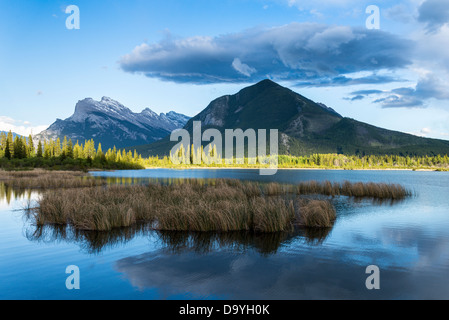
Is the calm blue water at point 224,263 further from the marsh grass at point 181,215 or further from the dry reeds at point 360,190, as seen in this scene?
the dry reeds at point 360,190

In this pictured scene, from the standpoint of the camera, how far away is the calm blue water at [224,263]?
952cm

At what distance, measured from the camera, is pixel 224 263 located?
12031mm

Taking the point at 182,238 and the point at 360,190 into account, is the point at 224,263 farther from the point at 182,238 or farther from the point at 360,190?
the point at 360,190

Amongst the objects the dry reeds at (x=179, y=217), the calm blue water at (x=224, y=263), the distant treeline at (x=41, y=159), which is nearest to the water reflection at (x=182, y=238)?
the calm blue water at (x=224, y=263)

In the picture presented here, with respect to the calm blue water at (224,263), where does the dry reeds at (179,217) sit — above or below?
above

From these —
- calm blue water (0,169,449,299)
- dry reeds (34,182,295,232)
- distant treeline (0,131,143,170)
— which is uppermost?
distant treeline (0,131,143,170)

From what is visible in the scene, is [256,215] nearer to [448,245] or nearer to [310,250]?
[310,250]

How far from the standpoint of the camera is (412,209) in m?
28.2

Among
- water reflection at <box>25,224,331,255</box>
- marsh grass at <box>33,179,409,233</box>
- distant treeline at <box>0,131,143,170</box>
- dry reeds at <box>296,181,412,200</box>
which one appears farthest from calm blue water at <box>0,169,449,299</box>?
distant treeline at <box>0,131,143,170</box>

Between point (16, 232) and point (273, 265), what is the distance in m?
14.7

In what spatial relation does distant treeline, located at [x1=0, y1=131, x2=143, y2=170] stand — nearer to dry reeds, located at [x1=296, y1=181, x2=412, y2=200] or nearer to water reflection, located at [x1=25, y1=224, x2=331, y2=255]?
dry reeds, located at [x1=296, y1=181, x2=412, y2=200]

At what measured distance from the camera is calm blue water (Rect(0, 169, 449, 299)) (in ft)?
31.2

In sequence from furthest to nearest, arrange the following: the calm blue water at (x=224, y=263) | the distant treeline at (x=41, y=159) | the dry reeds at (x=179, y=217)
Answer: the distant treeline at (x=41, y=159), the dry reeds at (x=179, y=217), the calm blue water at (x=224, y=263)

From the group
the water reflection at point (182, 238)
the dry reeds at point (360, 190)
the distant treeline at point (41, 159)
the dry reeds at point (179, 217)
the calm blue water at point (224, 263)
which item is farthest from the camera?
the distant treeline at point (41, 159)
